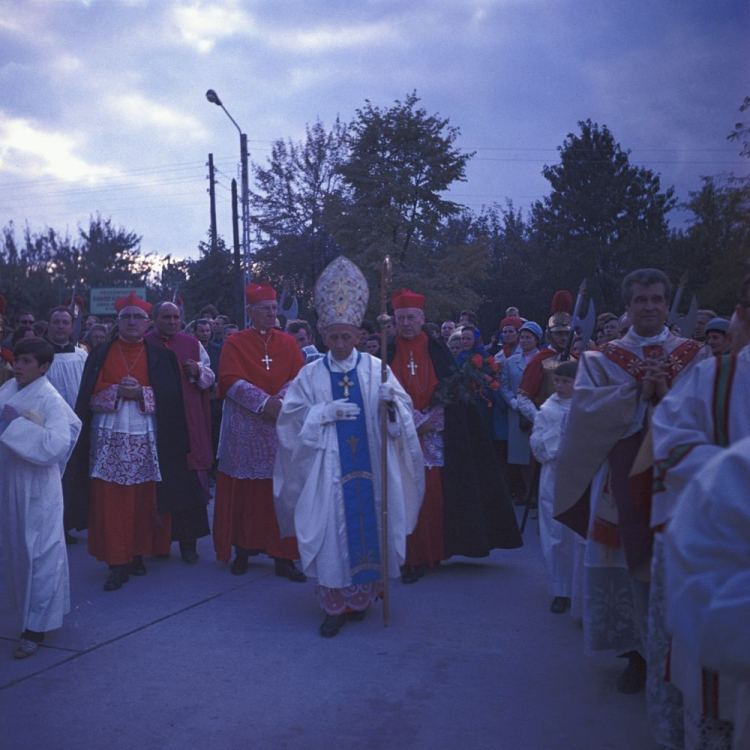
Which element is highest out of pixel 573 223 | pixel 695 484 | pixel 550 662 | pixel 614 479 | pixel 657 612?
pixel 573 223

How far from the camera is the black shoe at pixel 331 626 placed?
17.6 ft

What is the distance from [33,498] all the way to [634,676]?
11.6 feet

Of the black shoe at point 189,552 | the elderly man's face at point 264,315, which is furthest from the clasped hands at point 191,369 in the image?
the black shoe at point 189,552

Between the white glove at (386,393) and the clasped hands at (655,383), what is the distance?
194 centimetres

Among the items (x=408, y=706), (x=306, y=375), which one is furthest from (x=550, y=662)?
(x=306, y=375)

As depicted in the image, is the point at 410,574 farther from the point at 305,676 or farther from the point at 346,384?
the point at 305,676

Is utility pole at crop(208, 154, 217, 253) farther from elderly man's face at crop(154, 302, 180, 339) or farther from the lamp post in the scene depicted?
elderly man's face at crop(154, 302, 180, 339)

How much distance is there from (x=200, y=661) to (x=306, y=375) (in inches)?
79.2

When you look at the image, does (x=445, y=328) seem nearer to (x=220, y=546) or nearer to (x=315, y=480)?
(x=220, y=546)

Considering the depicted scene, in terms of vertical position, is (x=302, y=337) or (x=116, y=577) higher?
(x=302, y=337)

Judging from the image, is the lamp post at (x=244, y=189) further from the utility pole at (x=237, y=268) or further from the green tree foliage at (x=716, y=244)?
the green tree foliage at (x=716, y=244)

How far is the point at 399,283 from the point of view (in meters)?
25.6

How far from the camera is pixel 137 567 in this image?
6.98 metres

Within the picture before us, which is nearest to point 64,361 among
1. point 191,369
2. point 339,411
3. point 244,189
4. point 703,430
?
point 191,369
